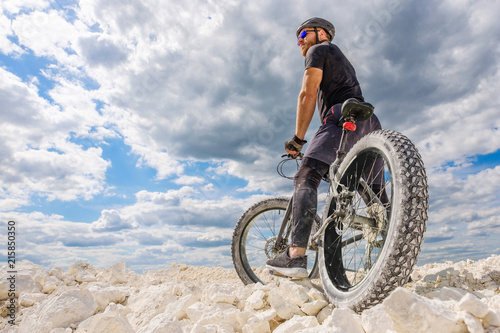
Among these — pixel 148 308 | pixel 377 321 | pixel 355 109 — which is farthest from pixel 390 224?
pixel 148 308

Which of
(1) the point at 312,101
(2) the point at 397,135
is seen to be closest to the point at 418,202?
(2) the point at 397,135

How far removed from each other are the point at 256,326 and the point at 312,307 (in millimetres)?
551

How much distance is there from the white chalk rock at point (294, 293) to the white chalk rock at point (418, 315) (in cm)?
105

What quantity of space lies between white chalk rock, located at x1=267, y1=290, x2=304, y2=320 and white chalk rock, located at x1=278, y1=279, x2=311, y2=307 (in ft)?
0.44

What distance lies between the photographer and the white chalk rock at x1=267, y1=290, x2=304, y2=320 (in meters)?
2.24

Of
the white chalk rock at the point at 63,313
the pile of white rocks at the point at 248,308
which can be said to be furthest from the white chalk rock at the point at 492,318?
the white chalk rock at the point at 63,313

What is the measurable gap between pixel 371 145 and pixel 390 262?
0.97 m

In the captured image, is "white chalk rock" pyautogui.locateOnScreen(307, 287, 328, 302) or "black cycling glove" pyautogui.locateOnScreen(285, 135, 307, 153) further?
"black cycling glove" pyautogui.locateOnScreen(285, 135, 307, 153)

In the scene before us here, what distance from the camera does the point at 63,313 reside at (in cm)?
285

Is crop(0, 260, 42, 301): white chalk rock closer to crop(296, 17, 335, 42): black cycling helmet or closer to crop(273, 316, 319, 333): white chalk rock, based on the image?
crop(273, 316, 319, 333): white chalk rock

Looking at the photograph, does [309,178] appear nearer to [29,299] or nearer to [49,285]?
[29,299]

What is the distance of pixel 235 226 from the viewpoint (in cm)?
468

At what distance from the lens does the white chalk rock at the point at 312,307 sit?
2365mm

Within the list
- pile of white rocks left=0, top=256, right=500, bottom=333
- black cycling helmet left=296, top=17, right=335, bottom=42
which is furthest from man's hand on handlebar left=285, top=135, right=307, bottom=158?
pile of white rocks left=0, top=256, right=500, bottom=333
